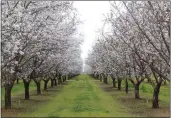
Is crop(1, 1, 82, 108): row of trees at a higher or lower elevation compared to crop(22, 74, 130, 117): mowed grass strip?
higher

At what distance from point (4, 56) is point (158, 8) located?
9.72 metres

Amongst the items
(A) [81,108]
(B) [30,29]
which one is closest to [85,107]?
(A) [81,108]

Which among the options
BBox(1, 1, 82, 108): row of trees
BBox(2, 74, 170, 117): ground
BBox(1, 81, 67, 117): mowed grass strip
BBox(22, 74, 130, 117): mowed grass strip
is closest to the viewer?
BBox(1, 1, 82, 108): row of trees

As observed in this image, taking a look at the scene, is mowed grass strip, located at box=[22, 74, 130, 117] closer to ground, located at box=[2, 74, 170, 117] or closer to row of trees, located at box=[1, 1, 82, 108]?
ground, located at box=[2, 74, 170, 117]

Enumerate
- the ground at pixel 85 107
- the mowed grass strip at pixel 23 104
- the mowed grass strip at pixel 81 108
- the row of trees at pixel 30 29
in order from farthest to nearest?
the mowed grass strip at pixel 23 104 → the ground at pixel 85 107 → the mowed grass strip at pixel 81 108 → the row of trees at pixel 30 29

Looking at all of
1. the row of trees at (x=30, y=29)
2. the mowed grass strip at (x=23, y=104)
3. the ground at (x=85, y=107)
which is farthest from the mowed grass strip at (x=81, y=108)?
the row of trees at (x=30, y=29)

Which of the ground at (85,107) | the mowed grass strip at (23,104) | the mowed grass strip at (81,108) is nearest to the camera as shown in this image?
the mowed grass strip at (81,108)

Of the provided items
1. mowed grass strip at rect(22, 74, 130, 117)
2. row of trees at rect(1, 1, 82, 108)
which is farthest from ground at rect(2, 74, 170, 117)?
row of trees at rect(1, 1, 82, 108)

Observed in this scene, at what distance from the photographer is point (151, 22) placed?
24.7 metres

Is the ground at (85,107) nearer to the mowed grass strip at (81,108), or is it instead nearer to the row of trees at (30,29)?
the mowed grass strip at (81,108)

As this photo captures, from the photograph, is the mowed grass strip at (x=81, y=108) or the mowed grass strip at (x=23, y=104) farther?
the mowed grass strip at (x=23, y=104)

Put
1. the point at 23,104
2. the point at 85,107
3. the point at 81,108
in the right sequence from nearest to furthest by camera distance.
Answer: the point at 81,108 < the point at 85,107 < the point at 23,104

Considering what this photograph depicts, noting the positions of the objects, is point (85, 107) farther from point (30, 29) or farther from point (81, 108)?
point (30, 29)

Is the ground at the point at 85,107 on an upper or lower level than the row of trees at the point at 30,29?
lower
